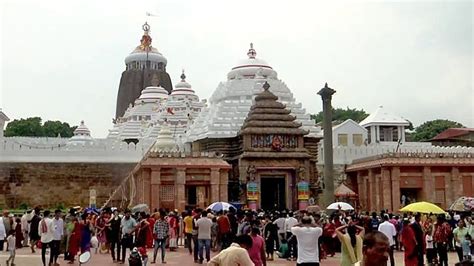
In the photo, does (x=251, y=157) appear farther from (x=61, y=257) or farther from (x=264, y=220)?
(x=61, y=257)

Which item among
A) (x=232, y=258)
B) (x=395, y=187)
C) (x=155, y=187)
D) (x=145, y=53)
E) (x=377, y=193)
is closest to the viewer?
(x=232, y=258)

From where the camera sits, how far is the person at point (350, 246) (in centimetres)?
823

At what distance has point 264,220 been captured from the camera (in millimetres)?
18938

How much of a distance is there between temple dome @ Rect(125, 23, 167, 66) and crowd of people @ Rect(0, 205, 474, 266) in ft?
172

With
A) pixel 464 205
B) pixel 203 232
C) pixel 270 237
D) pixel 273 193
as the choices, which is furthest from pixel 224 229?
pixel 273 193

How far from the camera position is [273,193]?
3303 cm

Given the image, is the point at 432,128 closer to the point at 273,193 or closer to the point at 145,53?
the point at 145,53

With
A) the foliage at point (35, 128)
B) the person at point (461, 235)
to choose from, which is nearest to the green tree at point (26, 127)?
the foliage at point (35, 128)

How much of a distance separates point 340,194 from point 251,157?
5.48 meters

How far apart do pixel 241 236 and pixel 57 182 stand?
1198 inches

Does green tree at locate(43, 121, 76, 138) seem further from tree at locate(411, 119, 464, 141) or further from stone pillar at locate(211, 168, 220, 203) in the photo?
stone pillar at locate(211, 168, 220, 203)

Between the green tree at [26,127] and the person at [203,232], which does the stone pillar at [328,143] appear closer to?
the person at [203,232]

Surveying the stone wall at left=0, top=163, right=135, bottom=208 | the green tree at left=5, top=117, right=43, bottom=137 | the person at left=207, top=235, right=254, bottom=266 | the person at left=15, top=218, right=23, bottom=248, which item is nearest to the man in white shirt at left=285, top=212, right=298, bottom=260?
the person at left=15, top=218, right=23, bottom=248

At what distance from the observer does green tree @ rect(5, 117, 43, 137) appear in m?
73.6
